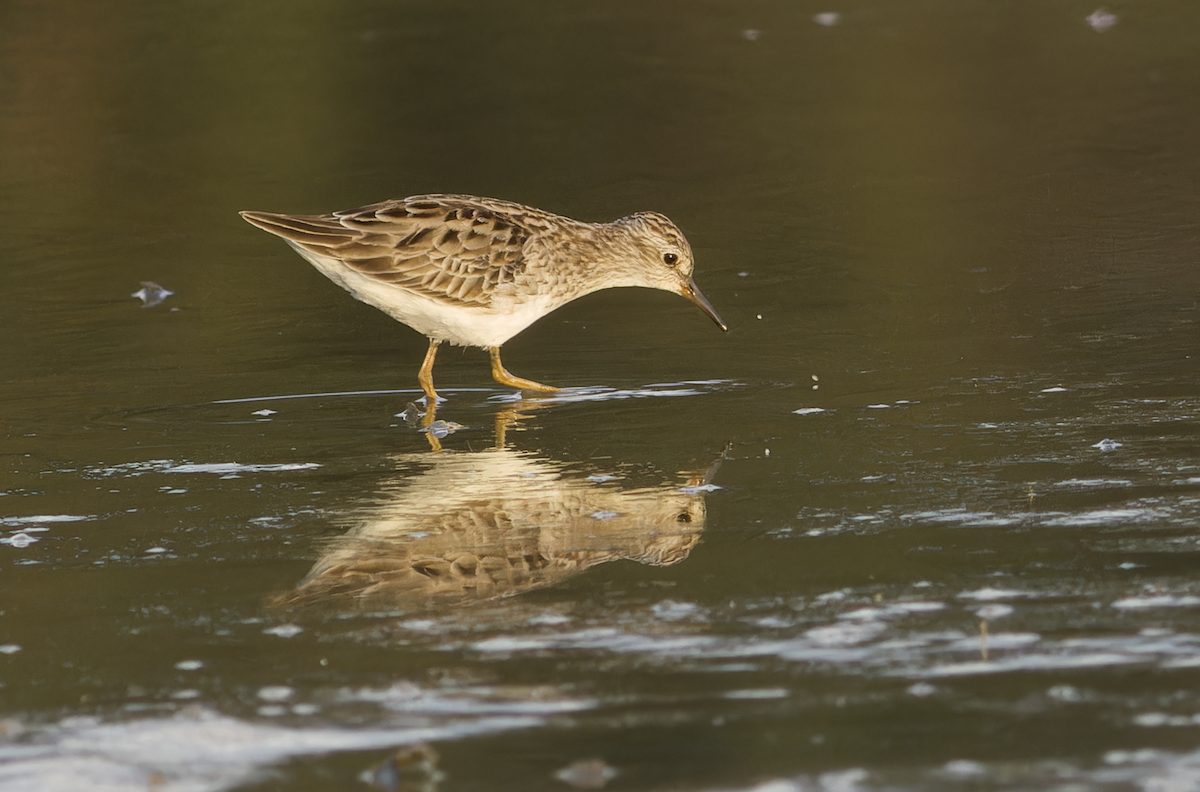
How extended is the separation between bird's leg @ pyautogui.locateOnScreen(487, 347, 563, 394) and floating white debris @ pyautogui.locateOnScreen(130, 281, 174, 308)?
2308 mm

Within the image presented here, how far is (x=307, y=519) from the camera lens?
573 cm

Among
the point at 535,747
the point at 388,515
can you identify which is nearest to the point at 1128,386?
the point at 388,515

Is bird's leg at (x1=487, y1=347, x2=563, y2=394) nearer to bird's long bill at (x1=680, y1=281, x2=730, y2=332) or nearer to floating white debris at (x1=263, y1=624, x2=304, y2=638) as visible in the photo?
bird's long bill at (x1=680, y1=281, x2=730, y2=332)

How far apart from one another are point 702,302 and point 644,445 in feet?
6.32

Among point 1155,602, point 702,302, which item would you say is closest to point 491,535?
point 1155,602

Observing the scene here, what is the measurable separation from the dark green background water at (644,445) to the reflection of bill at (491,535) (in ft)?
0.08

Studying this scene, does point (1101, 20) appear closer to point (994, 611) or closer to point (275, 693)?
point (994, 611)

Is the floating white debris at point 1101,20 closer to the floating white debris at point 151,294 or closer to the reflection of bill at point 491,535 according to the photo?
the floating white debris at point 151,294

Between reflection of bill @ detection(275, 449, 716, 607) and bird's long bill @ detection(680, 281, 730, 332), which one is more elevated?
bird's long bill @ detection(680, 281, 730, 332)

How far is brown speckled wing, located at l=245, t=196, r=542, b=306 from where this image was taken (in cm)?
793

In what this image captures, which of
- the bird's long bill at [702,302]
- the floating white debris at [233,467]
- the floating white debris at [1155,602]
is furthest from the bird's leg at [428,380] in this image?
the floating white debris at [1155,602]

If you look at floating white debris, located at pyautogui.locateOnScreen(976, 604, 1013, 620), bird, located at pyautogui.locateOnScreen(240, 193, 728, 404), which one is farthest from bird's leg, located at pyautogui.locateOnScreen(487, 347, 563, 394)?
floating white debris, located at pyautogui.locateOnScreen(976, 604, 1013, 620)

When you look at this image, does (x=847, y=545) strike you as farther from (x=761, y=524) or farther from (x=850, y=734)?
(x=850, y=734)

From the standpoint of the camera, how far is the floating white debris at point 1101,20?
15.6 metres
